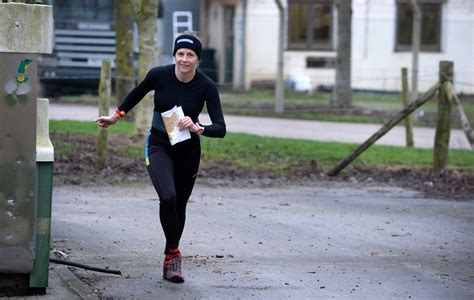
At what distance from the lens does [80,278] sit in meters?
7.41

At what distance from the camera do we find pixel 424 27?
3084 centimetres

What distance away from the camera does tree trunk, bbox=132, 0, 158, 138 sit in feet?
49.4

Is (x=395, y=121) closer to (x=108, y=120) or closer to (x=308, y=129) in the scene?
(x=308, y=129)

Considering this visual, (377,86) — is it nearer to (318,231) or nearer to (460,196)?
(460,196)

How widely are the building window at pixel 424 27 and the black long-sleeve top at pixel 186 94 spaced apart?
23488 millimetres

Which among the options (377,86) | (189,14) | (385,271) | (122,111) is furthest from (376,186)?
(189,14)

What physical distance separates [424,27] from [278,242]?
74.7 feet

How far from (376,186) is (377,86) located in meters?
15.3

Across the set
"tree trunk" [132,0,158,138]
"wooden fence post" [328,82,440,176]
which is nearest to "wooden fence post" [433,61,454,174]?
"wooden fence post" [328,82,440,176]

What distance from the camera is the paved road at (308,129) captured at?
714 inches

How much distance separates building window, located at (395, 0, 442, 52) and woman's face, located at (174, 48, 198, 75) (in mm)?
23577

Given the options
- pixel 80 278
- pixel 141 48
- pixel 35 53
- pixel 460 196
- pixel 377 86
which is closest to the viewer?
pixel 35 53

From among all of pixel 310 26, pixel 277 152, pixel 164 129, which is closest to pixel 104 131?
pixel 277 152

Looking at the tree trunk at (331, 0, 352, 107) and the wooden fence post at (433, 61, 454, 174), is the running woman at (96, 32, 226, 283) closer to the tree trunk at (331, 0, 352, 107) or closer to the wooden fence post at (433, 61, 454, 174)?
the wooden fence post at (433, 61, 454, 174)
